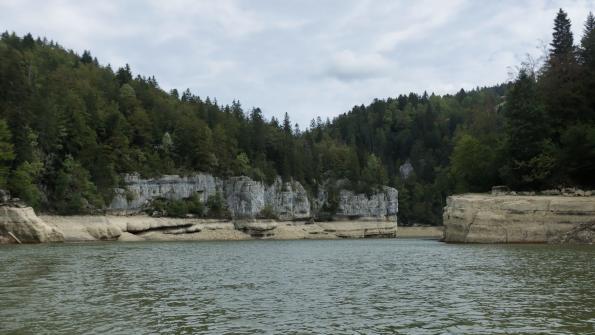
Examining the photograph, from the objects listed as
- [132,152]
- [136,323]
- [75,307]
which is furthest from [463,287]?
[132,152]

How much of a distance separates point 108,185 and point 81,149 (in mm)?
7764

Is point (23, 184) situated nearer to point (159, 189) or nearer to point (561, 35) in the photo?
point (159, 189)

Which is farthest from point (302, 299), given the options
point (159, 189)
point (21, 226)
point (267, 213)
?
point (267, 213)

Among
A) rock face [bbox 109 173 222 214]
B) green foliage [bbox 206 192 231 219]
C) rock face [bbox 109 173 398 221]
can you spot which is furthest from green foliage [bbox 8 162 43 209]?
green foliage [bbox 206 192 231 219]

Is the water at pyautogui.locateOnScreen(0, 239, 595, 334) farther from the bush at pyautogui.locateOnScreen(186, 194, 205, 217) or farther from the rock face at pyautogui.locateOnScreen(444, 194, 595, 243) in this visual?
the bush at pyautogui.locateOnScreen(186, 194, 205, 217)

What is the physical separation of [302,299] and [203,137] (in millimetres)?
97407

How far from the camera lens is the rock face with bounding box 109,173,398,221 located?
97125 millimetres

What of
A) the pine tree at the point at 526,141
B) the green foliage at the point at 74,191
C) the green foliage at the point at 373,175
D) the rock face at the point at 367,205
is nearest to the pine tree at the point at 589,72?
the pine tree at the point at 526,141

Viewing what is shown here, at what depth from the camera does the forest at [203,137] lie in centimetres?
6253

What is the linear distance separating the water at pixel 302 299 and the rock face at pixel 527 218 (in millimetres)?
18206

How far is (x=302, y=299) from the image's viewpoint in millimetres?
20578

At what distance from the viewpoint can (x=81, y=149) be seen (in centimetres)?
9262

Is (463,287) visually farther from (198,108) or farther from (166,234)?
(198,108)

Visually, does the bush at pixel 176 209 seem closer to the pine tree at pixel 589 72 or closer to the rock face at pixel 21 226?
the rock face at pixel 21 226
